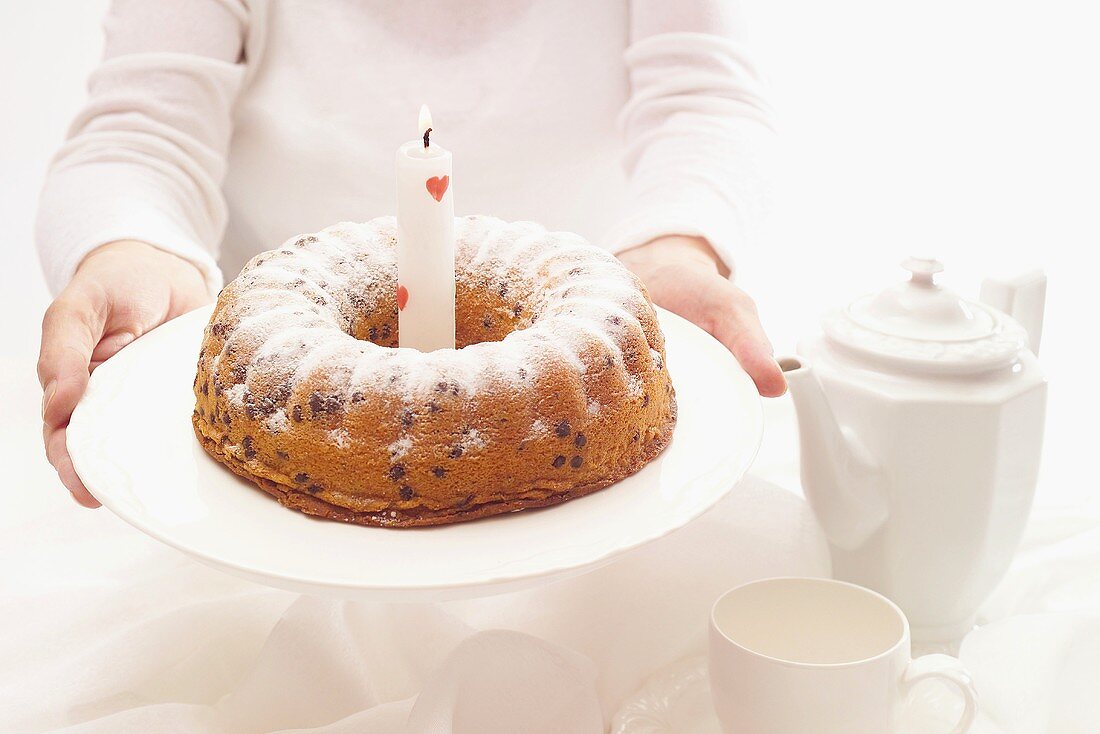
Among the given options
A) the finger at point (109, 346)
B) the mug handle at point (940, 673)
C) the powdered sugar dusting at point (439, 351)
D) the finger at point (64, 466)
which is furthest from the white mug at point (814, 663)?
the finger at point (109, 346)

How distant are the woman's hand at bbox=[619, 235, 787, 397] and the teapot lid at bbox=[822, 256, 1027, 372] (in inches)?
3.8

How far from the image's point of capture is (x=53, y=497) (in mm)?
1329

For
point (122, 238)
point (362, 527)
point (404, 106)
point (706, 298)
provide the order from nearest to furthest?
1. point (362, 527)
2. point (706, 298)
3. point (122, 238)
4. point (404, 106)

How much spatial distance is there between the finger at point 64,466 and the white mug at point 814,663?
55 cm

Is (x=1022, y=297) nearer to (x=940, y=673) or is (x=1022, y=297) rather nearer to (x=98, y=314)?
(x=940, y=673)

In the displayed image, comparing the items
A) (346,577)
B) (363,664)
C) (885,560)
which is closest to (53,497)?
(363,664)

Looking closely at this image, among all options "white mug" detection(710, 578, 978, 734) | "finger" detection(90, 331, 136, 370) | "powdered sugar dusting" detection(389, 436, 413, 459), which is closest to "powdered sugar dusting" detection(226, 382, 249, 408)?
"powdered sugar dusting" detection(389, 436, 413, 459)

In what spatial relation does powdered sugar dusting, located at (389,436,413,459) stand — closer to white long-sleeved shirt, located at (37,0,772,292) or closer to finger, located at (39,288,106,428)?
finger, located at (39,288,106,428)

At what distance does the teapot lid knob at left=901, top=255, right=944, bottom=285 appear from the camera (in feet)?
3.59

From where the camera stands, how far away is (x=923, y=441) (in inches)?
41.3

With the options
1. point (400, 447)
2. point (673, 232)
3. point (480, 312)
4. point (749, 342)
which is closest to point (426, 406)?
point (400, 447)

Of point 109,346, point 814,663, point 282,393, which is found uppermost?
point 282,393

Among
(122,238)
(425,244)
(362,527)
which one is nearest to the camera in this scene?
(362,527)

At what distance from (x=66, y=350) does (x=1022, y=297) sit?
3.25ft
